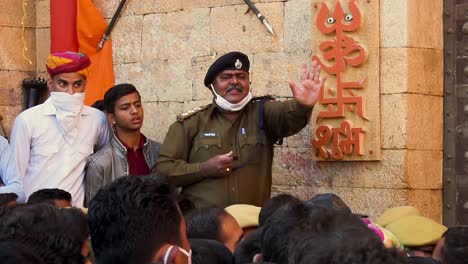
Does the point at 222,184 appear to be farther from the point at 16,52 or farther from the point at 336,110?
the point at 16,52

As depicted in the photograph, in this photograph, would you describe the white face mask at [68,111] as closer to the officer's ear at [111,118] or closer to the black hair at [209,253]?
the officer's ear at [111,118]

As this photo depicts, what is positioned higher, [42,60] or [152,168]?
[42,60]

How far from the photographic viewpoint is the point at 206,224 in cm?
467

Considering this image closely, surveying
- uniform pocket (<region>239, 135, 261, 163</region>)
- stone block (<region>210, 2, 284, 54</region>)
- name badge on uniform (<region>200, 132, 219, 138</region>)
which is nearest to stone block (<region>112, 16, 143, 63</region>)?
stone block (<region>210, 2, 284, 54</region>)

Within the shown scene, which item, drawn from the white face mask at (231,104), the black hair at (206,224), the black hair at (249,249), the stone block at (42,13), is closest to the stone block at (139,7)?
the stone block at (42,13)

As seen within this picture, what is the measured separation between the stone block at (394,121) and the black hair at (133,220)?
14.5 feet

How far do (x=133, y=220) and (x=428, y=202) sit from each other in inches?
187

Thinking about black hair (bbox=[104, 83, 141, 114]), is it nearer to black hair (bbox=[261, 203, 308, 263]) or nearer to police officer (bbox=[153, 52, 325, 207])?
police officer (bbox=[153, 52, 325, 207])

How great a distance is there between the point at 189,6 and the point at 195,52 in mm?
370

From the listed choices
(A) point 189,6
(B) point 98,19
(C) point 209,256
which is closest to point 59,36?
(B) point 98,19

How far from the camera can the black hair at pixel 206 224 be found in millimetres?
4617

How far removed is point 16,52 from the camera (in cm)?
948

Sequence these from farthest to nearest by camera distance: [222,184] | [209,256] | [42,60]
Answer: [42,60] < [222,184] < [209,256]

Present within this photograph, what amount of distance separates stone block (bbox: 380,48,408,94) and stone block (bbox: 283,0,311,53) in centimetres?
66
